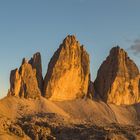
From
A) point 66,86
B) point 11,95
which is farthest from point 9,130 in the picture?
point 66,86

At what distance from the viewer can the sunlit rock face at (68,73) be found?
181750 mm

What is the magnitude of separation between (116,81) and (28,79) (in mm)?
31428

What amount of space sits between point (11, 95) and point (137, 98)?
48.5m

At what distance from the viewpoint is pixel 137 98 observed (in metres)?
200

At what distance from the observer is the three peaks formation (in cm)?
17725

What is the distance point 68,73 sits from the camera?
185 metres

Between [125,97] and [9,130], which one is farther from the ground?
[125,97]

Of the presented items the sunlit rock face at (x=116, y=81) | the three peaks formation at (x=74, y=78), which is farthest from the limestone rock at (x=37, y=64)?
the sunlit rock face at (x=116, y=81)

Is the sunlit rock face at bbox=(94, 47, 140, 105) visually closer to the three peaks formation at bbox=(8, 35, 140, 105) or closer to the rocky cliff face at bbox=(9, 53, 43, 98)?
the three peaks formation at bbox=(8, 35, 140, 105)

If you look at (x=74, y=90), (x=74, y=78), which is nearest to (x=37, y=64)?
(x=74, y=78)

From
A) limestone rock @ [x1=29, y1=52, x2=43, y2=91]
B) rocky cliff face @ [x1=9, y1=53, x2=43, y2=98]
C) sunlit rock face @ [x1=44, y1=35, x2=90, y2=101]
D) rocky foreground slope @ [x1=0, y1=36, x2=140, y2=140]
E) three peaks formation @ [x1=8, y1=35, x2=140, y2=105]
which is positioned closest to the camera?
rocky foreground slope @ [x1=0, y1=36, x2=140, y2=140]

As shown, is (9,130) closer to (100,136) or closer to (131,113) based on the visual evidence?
(100,136)

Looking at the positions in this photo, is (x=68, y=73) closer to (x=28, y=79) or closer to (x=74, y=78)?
(x=74, y=78)

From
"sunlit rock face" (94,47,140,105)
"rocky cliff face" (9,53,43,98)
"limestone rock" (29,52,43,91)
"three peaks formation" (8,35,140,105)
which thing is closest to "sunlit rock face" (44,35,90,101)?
"three peaks formation" (8,35,140,105)
